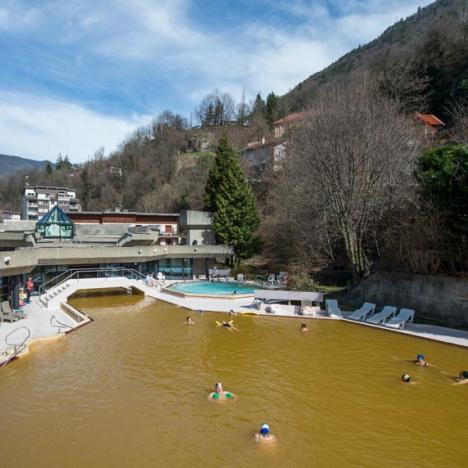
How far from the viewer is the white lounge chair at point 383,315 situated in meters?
19.0

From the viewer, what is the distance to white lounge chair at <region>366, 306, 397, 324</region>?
62.2ft

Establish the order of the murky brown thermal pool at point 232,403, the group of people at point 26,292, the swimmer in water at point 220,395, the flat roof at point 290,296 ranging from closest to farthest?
the murky brown thermal pool at point 232,403, the swimmer in water at point 220,395, the flat roof at point 290,296, the group of people at point 26,292

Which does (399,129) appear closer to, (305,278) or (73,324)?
(305,278)

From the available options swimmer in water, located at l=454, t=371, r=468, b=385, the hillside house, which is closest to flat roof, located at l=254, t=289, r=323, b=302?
swimmer in water, located at l=454, t=371, r=468, b=385

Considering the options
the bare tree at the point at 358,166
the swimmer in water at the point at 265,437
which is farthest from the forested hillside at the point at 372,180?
the swimmer in water at the point at 265,437

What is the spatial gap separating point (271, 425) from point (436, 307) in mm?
12376

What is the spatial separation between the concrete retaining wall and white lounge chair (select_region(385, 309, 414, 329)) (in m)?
1.09

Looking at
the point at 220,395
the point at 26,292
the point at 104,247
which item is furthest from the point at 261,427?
the point at 104,247

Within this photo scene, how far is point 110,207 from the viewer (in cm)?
7656

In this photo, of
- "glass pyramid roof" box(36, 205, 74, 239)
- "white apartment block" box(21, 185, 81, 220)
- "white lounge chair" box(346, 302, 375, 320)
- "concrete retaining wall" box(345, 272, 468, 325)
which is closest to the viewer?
"concrete retaining wall" box(345, 272, 468, 325)

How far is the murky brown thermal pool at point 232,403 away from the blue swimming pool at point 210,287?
11566 millimetres

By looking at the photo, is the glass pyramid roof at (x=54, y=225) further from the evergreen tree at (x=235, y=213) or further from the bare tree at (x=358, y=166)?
the bare tree at (x=358, y=166)

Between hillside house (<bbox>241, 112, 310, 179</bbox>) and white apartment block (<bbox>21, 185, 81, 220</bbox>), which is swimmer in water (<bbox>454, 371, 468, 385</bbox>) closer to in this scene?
hillside house (<bbox>241, 112, 310, 179</bbox>)

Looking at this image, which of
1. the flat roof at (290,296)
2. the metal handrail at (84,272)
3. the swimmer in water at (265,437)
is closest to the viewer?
the swimmer in water at (265,437)
